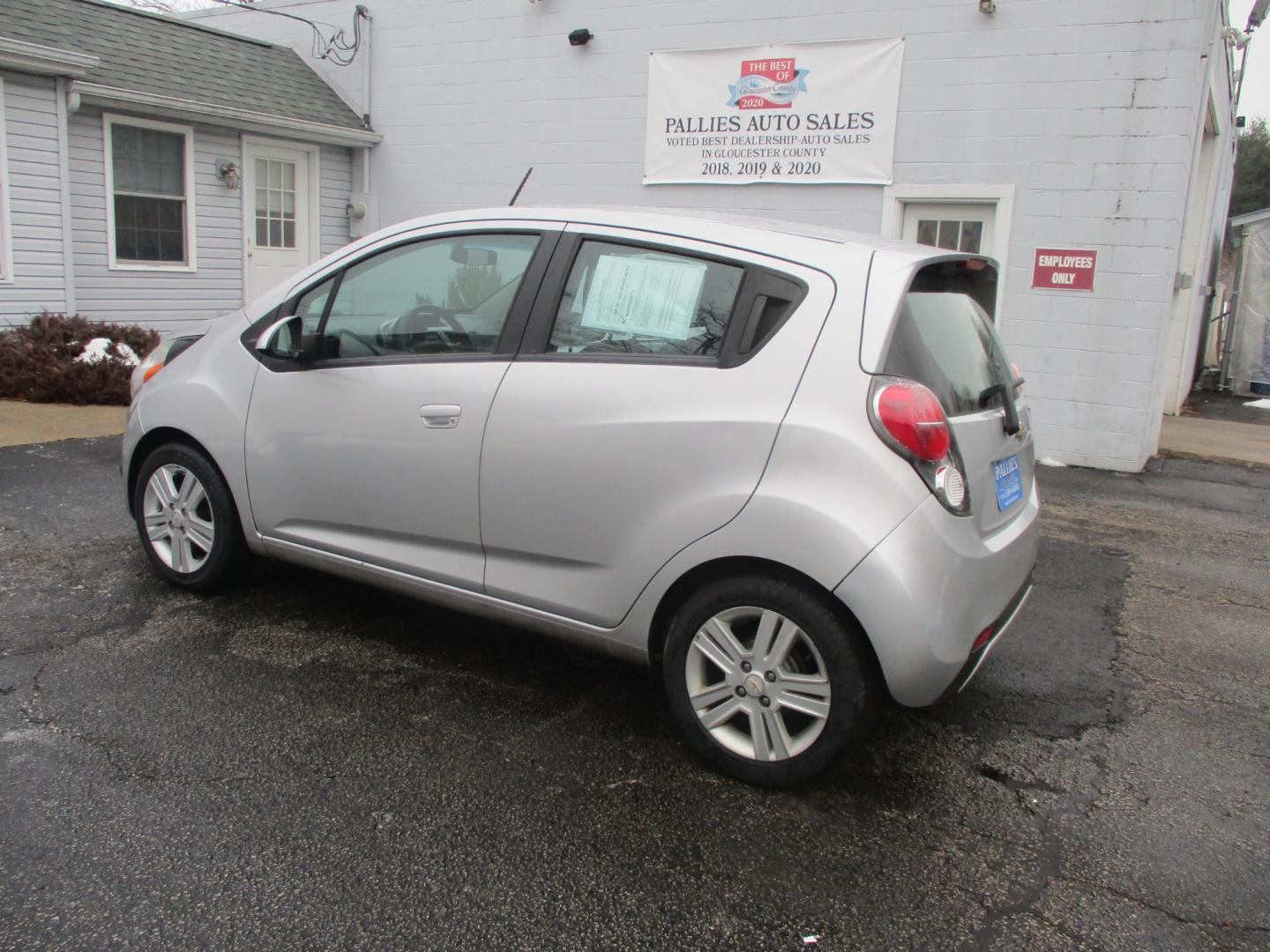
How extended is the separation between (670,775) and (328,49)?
12.5 meters

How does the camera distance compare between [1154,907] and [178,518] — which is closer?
[1154,907]

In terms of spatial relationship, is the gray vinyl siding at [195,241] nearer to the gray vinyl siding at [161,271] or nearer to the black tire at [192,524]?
the gray vinyl siding at [161,271]

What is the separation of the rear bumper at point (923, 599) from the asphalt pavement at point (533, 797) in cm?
45

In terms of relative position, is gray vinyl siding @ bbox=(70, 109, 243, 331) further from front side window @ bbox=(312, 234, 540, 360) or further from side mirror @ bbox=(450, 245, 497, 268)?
side mirror @ bbox=(450, 245, 497, 268)

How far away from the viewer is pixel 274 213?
12453 mm

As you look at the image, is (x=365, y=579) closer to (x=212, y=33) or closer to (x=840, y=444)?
(x=840, y=444)

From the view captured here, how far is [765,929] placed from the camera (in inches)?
94.8

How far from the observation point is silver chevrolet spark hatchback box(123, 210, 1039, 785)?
9.23 ft

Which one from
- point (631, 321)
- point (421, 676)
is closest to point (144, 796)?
point (421, 676)

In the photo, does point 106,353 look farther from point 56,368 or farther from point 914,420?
point 914,420

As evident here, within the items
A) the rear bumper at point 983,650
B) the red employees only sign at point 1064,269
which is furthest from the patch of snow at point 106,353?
the rear bumper at point 983,650

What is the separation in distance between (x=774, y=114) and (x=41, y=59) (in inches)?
267

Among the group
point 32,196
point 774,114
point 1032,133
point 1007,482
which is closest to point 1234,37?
point 1032,133

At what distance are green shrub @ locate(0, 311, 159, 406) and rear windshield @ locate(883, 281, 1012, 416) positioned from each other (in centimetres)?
810
